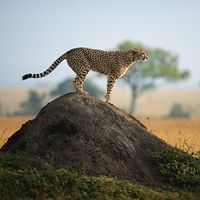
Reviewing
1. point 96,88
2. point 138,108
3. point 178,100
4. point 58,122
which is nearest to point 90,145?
point 58,122

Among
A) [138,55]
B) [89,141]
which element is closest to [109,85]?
[138,55]

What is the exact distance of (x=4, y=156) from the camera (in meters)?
9.51

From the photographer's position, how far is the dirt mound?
977cm

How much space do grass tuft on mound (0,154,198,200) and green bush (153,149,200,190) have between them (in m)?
0.72

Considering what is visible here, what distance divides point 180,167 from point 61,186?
2.34 meters

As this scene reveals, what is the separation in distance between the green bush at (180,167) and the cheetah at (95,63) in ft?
6.26

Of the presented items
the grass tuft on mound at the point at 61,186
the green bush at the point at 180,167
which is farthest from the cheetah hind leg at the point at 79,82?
the grass tuft on mound at the point at 61,186

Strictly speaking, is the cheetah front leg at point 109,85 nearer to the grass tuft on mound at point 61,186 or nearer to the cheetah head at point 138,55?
the cheetah head at point 138,55

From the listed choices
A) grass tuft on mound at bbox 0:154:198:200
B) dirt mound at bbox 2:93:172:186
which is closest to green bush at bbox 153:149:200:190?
dirt mound at bbox 2:93:172:186

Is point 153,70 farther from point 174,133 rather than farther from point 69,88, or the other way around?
point 174,133

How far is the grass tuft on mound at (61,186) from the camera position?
28.1 ft

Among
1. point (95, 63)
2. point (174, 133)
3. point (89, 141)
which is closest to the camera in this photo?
point (89, 141)

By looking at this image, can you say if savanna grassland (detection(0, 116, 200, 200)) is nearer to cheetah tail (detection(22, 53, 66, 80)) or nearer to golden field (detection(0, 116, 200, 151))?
cheetah tail (detection(22, 53, 66, 80))

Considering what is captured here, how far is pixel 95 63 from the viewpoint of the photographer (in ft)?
40.2
